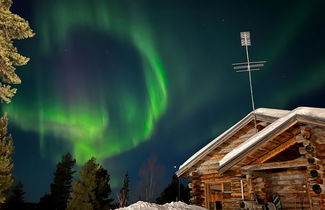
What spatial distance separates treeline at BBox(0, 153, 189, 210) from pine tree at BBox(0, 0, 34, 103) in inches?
527

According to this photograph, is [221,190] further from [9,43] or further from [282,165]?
[9,43]

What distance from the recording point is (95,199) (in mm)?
28781

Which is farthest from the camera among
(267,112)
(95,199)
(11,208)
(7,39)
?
(11,208)

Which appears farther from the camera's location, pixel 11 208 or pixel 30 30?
pixel 11 208

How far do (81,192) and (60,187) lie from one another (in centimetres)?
1226

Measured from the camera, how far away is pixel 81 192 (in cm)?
2819

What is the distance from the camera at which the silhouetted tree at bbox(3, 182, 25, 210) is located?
117 ft

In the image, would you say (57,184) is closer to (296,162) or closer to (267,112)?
(267,112)

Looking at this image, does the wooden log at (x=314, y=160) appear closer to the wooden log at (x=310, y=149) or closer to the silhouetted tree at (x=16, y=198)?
the wooden log at (x=310, y=149)

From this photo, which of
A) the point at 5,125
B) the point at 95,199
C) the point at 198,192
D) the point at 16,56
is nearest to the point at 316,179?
the point at 198,192

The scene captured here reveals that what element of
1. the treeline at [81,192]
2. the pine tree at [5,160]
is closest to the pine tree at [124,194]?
the treeline at [81,192]

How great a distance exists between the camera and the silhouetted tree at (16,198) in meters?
35.7

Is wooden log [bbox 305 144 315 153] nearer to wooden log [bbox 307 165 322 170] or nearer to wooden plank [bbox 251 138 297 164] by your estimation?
wooden log [bbox 307 165 322 170]

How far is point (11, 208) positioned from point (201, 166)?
31341 millimetres
